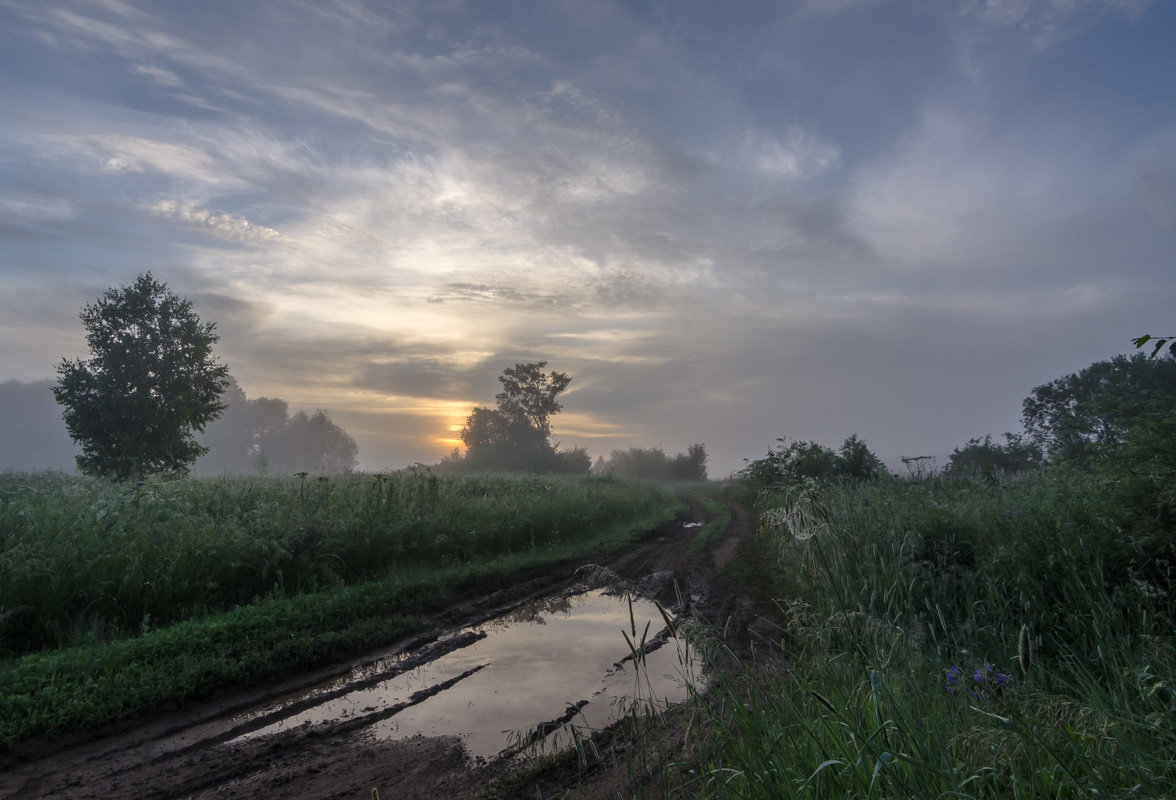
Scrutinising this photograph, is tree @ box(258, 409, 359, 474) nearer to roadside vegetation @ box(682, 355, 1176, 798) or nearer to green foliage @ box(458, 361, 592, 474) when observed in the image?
green foliage @ box(458, 361, 592, 474)

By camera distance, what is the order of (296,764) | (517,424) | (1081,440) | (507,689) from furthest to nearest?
(517,424)
(1081,440)
(507,689)
(296,764)

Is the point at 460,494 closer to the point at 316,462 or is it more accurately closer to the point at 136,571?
the point at 136,571

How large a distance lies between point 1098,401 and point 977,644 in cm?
484

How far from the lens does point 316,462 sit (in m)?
113

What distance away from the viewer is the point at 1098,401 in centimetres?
798

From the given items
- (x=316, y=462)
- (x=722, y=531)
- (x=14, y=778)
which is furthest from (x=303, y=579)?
(x=316, y=462)

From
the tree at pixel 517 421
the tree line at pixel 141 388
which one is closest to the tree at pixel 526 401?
the tree at pixel 517 421

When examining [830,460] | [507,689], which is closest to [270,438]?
[830,460]

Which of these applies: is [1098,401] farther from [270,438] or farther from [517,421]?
[270,438]

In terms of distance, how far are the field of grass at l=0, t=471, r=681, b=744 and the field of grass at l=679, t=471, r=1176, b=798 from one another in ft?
16.8

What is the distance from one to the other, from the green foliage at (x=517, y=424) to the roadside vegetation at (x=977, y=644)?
60.0m

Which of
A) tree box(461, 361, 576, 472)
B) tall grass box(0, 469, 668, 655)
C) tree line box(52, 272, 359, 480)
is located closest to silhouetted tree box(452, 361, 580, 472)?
tree box(461, 361, 576, 472)

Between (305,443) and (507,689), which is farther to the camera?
(305,443)

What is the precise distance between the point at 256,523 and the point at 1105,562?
11.8m
